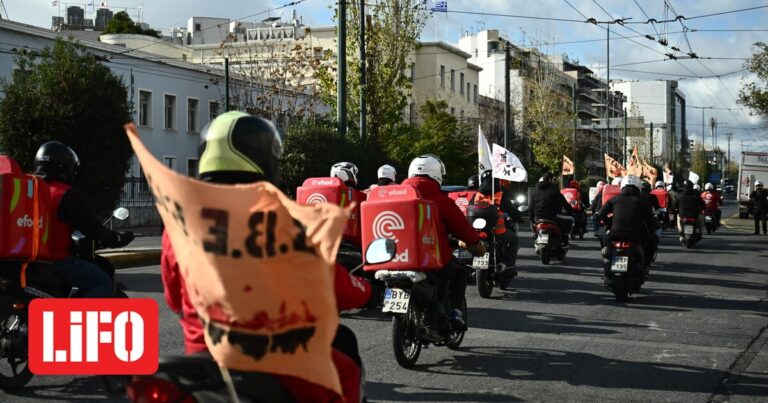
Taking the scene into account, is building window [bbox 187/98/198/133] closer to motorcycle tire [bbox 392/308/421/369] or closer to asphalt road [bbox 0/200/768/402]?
asphalt road [bbox 0/200/768/402]

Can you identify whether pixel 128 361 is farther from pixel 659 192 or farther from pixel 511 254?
pixel 659 192

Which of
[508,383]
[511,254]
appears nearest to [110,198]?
[511,254]

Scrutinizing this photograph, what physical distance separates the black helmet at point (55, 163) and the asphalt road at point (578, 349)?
4.76 feet

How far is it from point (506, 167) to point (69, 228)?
12025 mm

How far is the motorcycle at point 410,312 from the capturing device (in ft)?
25.4

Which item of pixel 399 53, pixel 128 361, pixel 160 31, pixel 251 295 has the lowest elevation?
pixel 128 361

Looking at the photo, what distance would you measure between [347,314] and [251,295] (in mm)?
8666

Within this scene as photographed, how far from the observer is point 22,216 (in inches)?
255

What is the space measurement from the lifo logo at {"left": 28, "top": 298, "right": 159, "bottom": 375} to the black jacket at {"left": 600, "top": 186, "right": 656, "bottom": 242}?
31.6 ft

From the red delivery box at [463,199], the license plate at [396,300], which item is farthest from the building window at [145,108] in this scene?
the license plate at [396,300]

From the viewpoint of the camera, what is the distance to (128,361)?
3.67m

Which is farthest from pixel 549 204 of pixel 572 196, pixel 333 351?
pixel 333 351

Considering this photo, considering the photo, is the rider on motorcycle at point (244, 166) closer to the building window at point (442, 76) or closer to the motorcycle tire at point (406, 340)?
the motorcycle tire at point (406, 340)

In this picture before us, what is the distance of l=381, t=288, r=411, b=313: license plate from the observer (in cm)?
771
